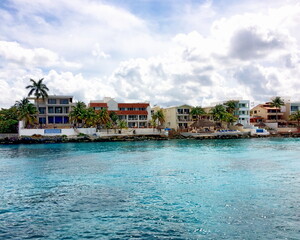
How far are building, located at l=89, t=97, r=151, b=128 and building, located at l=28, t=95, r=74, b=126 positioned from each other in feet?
30.5

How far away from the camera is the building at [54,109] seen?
8212 cm

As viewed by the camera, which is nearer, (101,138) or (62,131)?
(62,131)

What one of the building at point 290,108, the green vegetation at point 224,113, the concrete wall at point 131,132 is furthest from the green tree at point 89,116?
the building at point 290,108

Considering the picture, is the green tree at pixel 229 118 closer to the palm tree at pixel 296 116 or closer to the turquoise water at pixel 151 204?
the palm tree at pixel 296 116

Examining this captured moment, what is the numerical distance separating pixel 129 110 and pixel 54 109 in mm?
23823

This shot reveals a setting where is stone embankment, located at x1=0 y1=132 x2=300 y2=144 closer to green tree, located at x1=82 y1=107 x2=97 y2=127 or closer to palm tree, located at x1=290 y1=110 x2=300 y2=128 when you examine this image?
green tree, located at x1=82 y1=107 x2=97 y2=127

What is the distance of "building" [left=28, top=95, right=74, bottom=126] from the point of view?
8212cm

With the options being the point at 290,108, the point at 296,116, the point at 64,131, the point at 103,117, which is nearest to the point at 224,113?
the point at 296,116

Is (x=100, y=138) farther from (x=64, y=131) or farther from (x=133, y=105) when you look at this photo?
(x=133, y=105)

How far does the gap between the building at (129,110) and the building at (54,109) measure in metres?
9.30

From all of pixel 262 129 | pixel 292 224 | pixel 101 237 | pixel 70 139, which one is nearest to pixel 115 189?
pixel 101 237

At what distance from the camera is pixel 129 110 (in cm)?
9494

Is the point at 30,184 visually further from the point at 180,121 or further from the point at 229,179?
the point at 180,121

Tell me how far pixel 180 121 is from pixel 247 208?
78.6 metres
